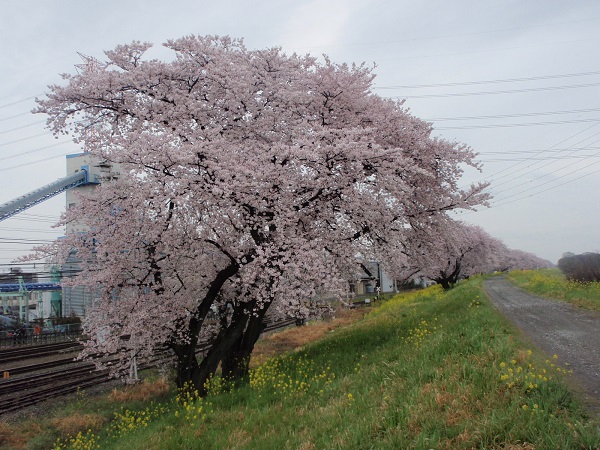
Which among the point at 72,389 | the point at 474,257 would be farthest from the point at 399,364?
the point at 474,257

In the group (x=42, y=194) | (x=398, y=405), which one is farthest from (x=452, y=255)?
(x=42, y=194)

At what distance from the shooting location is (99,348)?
1290cm

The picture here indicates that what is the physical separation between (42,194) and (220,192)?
42.6 m

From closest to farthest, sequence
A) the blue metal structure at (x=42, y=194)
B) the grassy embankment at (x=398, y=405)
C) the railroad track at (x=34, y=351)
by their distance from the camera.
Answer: the grassy embankment at (x=398, y=405)
the railroad track at (x=34, y=351)
the blue metal structure at (x=42, y=194)

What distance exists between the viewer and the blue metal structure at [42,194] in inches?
Answer: 1612

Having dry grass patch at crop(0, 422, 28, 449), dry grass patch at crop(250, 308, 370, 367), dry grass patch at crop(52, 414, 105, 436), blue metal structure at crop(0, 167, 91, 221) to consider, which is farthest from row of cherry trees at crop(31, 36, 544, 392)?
blue metal structure at crop(0, 167, 91, 221)

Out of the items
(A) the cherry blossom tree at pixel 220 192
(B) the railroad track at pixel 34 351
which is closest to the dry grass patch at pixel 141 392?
(A) the cherry blossom tree at pixel 220 192

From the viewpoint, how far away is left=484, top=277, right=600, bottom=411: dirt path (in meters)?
6.70

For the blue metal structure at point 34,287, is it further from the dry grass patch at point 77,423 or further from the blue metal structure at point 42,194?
the dry grass patch at point 77,423

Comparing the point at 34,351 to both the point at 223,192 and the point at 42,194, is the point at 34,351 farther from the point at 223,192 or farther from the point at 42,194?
the point at 223,192

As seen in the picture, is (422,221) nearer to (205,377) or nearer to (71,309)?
(205,377)

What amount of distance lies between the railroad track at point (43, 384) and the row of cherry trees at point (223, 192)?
5.36 meters

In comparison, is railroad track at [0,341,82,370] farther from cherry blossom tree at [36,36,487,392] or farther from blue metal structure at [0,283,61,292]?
blue metal structure at [0,283,61,292]

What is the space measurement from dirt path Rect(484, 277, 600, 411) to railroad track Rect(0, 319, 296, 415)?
484 inches
